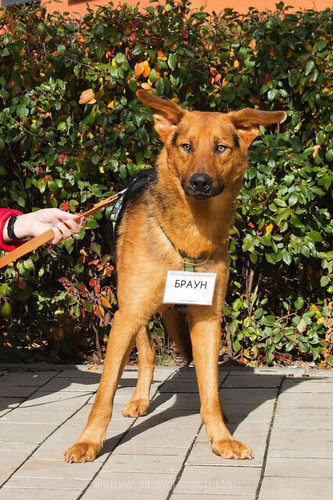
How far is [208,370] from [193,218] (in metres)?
0.86

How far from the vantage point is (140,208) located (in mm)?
4996

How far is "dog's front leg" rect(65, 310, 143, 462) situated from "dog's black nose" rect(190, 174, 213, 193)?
80cm

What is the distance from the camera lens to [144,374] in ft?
18.1

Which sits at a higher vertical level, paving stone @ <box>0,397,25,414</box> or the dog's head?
the dog's head

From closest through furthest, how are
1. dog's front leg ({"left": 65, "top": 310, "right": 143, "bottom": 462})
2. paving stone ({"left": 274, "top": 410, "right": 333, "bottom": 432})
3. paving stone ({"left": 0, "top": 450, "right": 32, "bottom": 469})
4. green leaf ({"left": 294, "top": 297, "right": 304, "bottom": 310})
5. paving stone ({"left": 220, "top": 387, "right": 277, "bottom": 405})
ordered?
paving stone ({"left": 0, "top": 450, "right": 32, "bottom": 469}), dog's front leg ({"left": 65, "top": 310, "right": 143, "bottom": 462}), paving stone ({"left": 274, "top": 410, "right": 333, "bottom": 432}), paving stone ({"left": 220, "top": 387, "right": 277, "bottom": 405}), green leaf ({"left": 294, "top": 297, "right": 304, "bottom": 310})

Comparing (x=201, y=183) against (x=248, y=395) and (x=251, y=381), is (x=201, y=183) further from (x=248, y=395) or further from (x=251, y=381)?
(x=251, y=381)

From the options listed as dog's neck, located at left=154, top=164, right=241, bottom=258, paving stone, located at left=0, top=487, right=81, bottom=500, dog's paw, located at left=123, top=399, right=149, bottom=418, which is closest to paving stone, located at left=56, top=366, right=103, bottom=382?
dog's paw, located at left=123, top=399, right=149, bottom=418

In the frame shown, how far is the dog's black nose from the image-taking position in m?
4.37

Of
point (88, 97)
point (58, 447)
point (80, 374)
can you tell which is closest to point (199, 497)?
point (58, 447)

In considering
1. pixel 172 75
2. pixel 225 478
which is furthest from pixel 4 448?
pixel 172 75

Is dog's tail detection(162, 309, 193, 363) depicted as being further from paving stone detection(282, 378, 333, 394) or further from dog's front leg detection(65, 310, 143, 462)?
paving stone detection(282, 378, 333, 394)

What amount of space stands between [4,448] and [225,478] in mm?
1271

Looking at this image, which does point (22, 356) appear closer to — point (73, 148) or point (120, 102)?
point (73, 148)

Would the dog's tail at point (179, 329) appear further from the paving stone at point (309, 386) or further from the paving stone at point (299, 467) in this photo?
the paving stone at point (299, 467)
